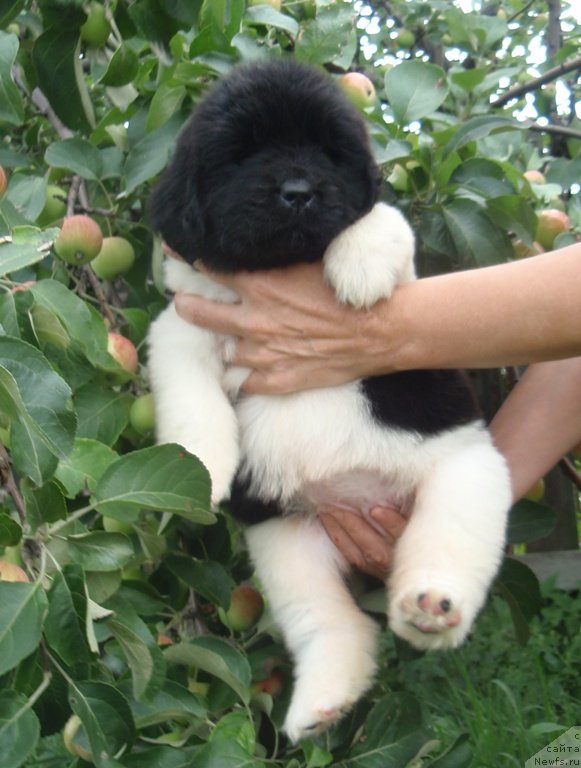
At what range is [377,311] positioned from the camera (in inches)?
74.5

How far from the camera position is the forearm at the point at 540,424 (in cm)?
217

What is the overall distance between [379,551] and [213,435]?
457 millimetres

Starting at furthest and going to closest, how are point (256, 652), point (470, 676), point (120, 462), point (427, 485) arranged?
point (470, 676)
point (256, 652)
point (427, 485)
point (120, 462)

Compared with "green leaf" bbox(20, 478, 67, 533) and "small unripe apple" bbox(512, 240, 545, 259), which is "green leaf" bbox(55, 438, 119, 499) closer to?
"green leaf" bbox(20, 478, 67, 533)

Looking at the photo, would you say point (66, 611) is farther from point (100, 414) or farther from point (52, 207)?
point (52, 207)

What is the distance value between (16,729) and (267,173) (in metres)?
1.00

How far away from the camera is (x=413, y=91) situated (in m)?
2.13

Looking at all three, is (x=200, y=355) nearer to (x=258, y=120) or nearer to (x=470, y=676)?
(x=258, y=120)

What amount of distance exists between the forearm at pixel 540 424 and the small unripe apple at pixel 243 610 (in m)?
0.62

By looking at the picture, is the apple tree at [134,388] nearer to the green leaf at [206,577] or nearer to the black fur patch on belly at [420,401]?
the green leaf at [206,577]

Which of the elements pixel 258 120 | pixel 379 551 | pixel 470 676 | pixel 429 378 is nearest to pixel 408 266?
pixel 429 378

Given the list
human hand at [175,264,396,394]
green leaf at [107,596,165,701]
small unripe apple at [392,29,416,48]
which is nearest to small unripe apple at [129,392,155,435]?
human hand at [175,264,396,394]

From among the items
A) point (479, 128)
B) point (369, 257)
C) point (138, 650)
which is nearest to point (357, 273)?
point (369, 257)

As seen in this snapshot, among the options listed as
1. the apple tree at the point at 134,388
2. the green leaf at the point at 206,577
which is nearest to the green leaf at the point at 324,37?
the apple tree at the point at 134,388
